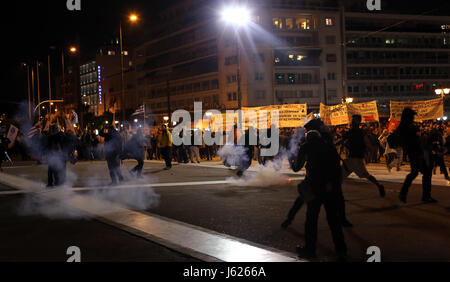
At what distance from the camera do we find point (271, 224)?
26.5ft

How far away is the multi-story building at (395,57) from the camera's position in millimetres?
76250

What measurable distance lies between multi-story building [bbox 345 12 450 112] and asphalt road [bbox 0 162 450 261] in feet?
218

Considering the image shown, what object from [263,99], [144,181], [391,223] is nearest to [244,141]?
[144,181]

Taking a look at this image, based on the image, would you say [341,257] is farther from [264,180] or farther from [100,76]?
[100,76]

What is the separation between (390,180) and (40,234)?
10.1 metres

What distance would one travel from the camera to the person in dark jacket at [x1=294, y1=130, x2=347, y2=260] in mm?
5746

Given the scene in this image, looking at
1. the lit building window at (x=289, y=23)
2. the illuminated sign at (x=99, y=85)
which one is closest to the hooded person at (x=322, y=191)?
the lit building window at (x=289, y=23)

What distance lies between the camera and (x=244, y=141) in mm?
15344

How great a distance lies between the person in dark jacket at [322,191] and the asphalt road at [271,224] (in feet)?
0.81

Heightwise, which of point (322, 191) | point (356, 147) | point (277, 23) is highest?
point (277, 23)

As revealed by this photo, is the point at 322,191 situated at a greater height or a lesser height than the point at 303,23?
lesser

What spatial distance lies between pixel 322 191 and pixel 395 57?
7882 cm

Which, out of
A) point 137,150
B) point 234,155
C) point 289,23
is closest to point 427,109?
point 234,155

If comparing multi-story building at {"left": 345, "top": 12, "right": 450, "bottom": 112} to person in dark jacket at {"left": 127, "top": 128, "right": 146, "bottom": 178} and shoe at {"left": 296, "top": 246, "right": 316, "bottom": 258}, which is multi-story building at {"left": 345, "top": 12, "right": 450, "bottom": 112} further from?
shoe at {"left": 296, "top": 246, "right": 316, "bottom": 258}
